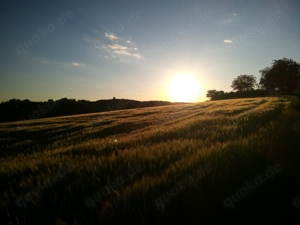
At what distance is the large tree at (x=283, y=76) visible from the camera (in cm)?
8131

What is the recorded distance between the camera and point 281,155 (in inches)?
192

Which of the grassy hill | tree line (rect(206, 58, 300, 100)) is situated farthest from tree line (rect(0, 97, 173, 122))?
the grassy hill

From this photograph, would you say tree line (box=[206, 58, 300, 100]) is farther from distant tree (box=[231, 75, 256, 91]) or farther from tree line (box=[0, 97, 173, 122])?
tree line (box=[0, 97, 173, 122])

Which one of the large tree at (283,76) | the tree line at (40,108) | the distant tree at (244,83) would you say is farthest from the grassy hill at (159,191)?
the distant tree at (244,83)

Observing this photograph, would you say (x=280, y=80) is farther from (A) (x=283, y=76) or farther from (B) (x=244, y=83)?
(B) (x=244, y=83)

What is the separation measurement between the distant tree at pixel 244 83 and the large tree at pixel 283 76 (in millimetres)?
27522

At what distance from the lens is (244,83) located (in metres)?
114

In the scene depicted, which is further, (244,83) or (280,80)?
(244,83)

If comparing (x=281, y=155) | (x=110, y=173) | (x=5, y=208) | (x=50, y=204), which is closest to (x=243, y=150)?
(x=281, y=155)

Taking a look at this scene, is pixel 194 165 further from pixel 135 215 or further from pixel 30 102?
pixel 30 102

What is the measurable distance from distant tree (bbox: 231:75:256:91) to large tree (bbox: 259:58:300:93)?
Answer: 27.5 metres

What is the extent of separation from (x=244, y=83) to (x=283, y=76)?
32925 millimetres

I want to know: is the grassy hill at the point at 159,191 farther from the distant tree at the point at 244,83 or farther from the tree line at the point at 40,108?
the distant tree at the point at 244,83

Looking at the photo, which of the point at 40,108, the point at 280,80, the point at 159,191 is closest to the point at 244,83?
the point at 280,80
